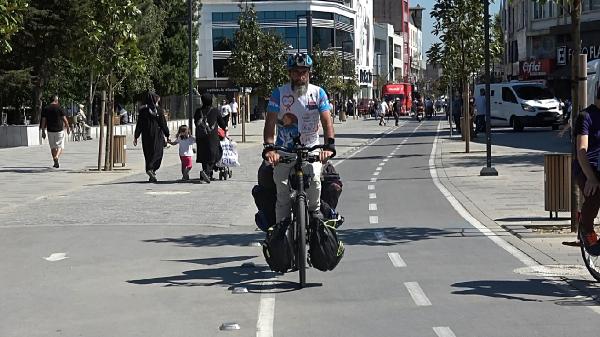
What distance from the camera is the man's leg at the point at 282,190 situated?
9289 millimetres

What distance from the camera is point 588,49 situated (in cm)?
5512

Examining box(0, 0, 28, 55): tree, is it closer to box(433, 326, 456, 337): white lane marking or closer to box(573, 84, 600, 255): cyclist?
box(573, 84, 600, 255): cyclist

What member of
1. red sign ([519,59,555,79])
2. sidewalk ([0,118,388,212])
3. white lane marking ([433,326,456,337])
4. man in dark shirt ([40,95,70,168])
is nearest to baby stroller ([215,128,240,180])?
sidewalk ([0,118,388,212])

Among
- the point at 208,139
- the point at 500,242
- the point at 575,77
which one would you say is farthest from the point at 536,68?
the point at 500,242

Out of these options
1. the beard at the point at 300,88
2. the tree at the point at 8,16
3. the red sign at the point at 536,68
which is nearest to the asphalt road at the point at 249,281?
the beard at the point at 300,88

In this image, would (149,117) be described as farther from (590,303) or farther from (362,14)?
(362,14)

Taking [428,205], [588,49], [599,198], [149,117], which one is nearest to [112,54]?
[149,117]

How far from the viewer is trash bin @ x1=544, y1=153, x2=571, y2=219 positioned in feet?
44.4

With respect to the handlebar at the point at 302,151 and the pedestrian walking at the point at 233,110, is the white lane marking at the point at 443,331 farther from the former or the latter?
the pedestrian walking at the point at 233,110

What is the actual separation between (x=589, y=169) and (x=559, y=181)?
183 inches

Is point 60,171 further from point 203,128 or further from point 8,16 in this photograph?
point 8,16

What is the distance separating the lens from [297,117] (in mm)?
9344

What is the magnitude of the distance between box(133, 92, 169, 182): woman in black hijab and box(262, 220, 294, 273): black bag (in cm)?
1329

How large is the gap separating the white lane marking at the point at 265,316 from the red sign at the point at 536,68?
62.2 meters
